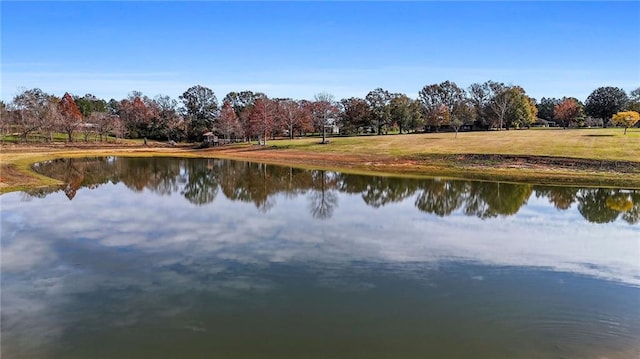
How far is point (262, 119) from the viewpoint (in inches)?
3460

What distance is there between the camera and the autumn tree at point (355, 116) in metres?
106

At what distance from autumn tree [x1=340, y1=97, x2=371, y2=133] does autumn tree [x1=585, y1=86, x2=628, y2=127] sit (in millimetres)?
54398

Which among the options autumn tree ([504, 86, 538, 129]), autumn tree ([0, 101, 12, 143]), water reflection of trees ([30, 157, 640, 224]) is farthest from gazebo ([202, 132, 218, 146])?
autumn tree ([504, 86, 538, 129])

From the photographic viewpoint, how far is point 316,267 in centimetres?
1298

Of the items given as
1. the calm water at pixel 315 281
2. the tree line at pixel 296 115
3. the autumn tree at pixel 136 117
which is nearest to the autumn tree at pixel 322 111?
the tree line at pixel 296 115

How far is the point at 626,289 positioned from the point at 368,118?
95879 millimetres

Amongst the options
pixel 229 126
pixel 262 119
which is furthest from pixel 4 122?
pixel 262 119

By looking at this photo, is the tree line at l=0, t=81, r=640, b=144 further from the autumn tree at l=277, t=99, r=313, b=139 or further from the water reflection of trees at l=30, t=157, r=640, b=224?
the water reflection of trees at l=30, t=157, r=640, b=224

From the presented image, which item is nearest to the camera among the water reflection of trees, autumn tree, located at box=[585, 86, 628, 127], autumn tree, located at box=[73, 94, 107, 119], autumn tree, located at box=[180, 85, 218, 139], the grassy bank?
the water reflection of trees

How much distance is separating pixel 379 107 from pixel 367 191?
76.8 metres

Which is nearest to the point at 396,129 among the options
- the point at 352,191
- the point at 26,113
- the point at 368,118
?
the point at 368,118

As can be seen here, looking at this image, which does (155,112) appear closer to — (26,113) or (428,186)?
(26,113)

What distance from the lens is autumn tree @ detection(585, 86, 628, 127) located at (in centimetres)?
10460

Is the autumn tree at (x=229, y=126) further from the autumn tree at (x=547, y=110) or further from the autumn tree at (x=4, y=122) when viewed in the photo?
the autumn tree at (x=547, y=110)
